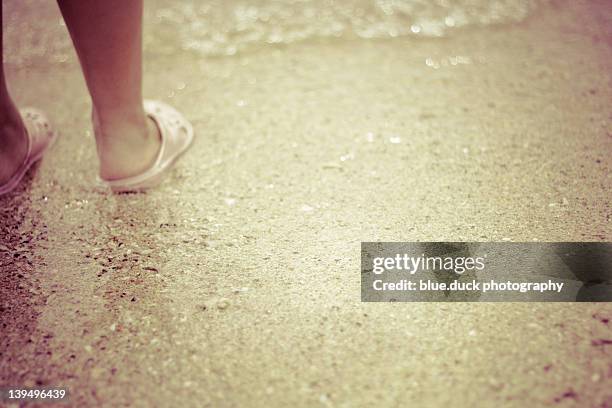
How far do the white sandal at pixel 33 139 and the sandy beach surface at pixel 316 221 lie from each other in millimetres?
36

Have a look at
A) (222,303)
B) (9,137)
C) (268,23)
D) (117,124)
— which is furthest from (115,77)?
(268,23)

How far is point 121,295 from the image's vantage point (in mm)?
1191

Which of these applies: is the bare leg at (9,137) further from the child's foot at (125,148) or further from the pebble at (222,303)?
the pebble at (222,303)

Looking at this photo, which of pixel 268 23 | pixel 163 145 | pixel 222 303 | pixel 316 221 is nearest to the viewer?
pixel 222 303

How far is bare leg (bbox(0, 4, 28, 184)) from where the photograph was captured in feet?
4.58

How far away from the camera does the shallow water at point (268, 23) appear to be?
81.9 inches

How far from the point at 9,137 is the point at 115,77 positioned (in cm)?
45

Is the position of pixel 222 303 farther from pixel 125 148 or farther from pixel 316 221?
pixel 125 148

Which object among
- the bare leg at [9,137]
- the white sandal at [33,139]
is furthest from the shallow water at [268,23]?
the bare leg at [9,137]

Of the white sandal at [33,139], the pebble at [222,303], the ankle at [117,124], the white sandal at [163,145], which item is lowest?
the white sandal at [33,139]

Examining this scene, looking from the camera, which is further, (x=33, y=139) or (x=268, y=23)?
(x=268, y=23)

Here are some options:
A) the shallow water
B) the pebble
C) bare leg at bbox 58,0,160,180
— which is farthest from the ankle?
the shallow water

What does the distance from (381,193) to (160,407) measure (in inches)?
32.6

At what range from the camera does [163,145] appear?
1500 mm
